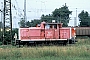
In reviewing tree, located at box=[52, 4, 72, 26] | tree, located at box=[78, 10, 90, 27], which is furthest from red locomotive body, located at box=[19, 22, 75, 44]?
tree, located at box=[78, 10, 90, 27]

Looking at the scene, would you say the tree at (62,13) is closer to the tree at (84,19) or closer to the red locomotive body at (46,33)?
the tree at (84,19)

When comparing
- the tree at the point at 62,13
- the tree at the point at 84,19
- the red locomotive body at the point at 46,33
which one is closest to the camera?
the red locomotive body at the point at 46,33

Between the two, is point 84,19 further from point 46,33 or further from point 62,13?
point 46,33

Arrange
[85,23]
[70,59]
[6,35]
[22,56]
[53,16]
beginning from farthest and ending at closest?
[85,23] < [53,16] < [6,35] < [22,56] < [70,59]

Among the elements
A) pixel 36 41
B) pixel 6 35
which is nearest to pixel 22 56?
pixel 36 41

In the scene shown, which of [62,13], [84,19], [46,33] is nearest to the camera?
[46,33]

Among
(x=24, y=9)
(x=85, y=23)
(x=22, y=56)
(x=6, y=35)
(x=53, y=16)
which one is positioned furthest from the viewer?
(x=85, y=23)

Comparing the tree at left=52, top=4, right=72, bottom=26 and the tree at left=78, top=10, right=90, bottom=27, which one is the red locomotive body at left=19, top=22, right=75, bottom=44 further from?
the tree at left=78, top=10, right=90, bottom=27

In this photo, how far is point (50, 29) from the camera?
32938 millimetres

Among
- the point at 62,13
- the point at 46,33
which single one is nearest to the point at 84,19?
the point at 62,13

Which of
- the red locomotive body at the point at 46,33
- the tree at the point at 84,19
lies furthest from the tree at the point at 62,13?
the red locomotive body at the point at 46,33

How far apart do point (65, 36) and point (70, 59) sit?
57.3 feet

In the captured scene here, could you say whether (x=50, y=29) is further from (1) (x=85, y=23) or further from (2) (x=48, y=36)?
(1) (x=85, y=23)

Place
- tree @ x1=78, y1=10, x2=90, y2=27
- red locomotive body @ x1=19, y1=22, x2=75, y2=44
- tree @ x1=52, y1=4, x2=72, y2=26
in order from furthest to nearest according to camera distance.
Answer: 1. tree @ x1=78, y1=10, x2=90, y2=27
2. tree @ x1=52, y1=4, x2=72, y2=26
3. red locomotive body @ x1=19, y1=22, x2=75, y2=44
